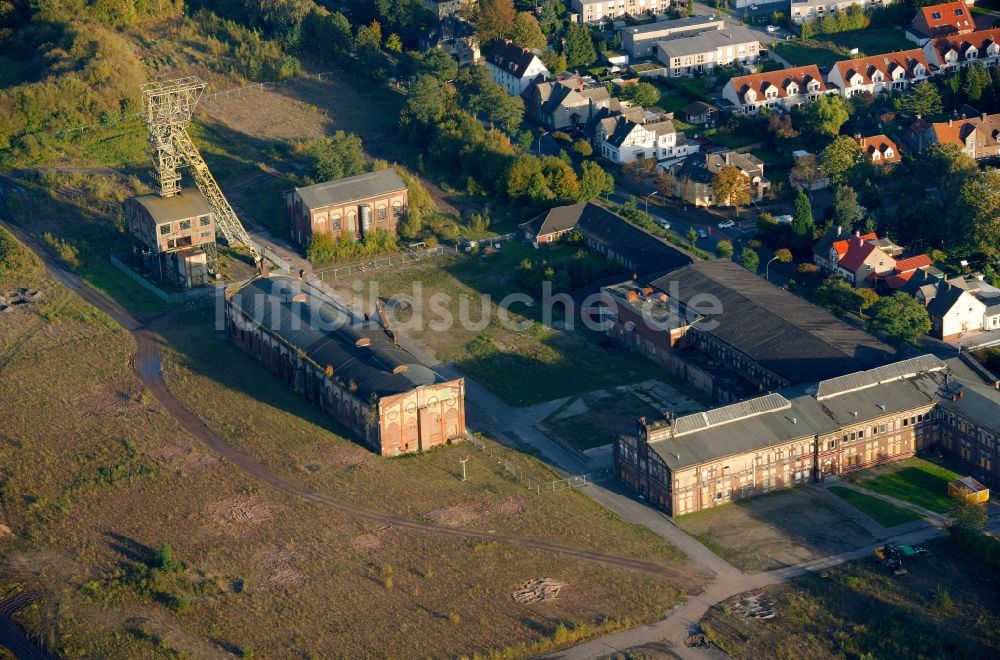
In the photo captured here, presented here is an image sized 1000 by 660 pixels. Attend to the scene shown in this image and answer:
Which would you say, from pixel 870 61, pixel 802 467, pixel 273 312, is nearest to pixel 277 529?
pixel 273 312

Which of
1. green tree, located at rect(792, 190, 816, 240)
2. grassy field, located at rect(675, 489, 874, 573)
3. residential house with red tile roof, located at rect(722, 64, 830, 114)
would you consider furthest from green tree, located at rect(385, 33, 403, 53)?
grassy field, located at rect(675, 489, 874, 573)

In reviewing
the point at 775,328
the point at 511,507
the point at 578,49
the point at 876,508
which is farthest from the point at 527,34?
the point at 876,508

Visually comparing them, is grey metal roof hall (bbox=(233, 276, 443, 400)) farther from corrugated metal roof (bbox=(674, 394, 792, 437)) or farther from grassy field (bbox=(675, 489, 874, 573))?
grassy field (bbox=(675, 489, 874, 573))

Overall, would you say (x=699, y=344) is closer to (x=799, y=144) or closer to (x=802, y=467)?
(x=802, y=467)

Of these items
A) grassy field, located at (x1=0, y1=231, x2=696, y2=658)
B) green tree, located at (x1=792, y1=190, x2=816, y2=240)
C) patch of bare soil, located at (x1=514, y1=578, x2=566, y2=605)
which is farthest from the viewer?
green tree, located at (x1=792, y1=190, x2=816, y2=240)

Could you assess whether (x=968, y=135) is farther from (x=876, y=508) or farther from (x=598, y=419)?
(x=876, y=508)
